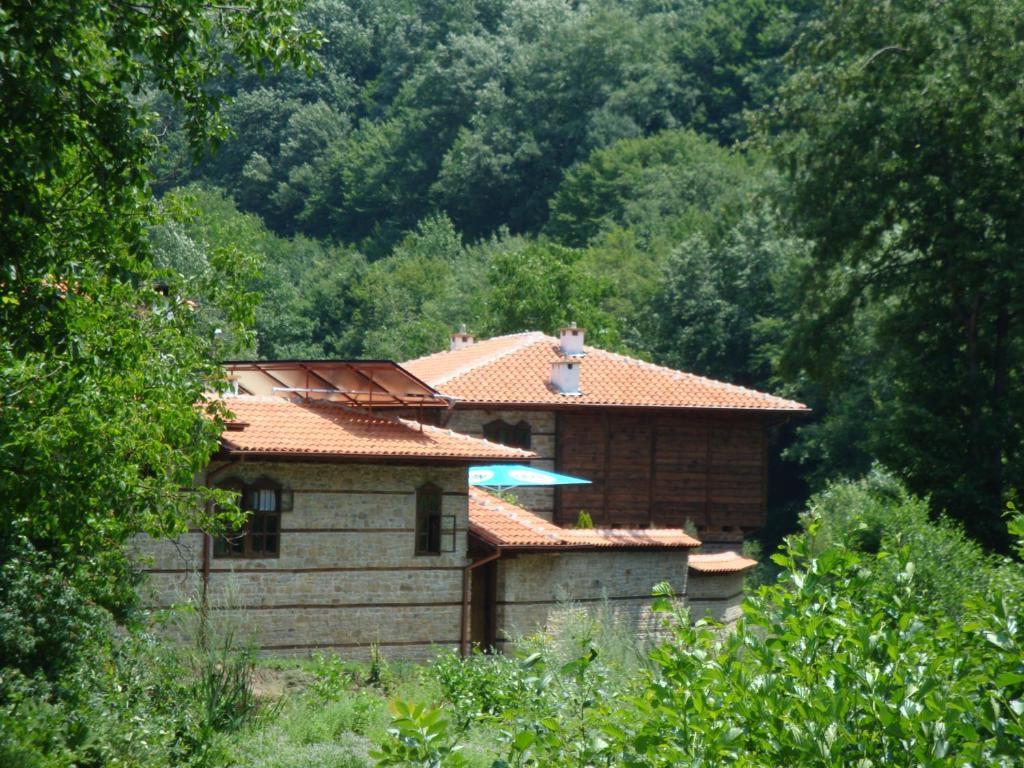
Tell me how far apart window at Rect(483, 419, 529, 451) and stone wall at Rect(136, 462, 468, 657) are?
10.9 metres

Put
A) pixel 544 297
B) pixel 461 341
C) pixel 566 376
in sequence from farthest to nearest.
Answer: pixel 544 297, pixel 461 341, pixel 566 376

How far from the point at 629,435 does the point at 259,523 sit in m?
14.5

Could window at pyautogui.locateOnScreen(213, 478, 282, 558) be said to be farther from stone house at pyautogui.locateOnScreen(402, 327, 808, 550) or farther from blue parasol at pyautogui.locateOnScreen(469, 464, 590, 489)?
stone house at pyautogui.locateOnScreen(402, 327, 808, 550)

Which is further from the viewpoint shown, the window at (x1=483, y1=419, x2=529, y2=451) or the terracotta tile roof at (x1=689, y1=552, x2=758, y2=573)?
the window at (x1=483, y1=419, x2=529, y2=451)

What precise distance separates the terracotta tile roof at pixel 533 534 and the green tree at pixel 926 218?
5954 mm

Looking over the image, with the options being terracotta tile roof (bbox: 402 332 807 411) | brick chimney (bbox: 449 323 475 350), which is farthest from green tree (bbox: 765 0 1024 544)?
brick chimney (bbox: 449 323 475 350)

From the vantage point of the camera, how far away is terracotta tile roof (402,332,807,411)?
3209 cm

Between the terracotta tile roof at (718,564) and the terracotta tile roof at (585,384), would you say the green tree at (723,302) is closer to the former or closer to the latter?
the terracotta tile roof at (585,384)

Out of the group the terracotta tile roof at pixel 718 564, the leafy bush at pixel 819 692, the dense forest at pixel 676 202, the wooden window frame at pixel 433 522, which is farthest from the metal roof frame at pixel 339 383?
the leafy bush at pixel 819 692

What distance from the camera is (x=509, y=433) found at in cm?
3241

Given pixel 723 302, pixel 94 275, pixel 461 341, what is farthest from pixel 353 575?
pixel 723 302

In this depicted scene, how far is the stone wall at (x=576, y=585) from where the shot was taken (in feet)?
71.9

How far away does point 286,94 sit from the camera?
82.0m

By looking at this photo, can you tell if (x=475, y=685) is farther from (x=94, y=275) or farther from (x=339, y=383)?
(x=339, y=383)
